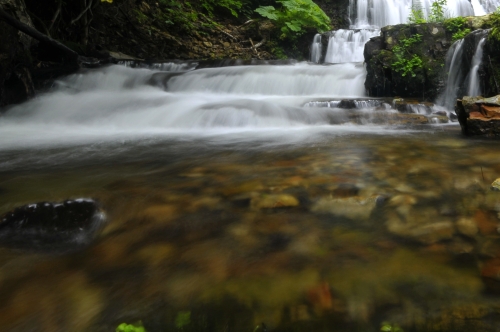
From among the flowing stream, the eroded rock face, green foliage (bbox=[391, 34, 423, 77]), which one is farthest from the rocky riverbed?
green foliage (bbox=[391, 34, 423, 77])

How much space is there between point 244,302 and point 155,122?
578 cm

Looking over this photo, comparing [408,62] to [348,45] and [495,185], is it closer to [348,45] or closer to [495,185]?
[348,45]

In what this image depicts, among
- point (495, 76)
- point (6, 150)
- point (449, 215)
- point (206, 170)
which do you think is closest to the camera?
point (449, 215)

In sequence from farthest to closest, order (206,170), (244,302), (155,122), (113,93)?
1. (113,93)
2. (155,122)
3. (206,170)
4. (244,302)

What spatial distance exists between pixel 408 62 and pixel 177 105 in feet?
16.7

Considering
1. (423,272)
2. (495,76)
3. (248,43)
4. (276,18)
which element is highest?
(276,18)

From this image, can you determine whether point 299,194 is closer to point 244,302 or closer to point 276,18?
point 244,302

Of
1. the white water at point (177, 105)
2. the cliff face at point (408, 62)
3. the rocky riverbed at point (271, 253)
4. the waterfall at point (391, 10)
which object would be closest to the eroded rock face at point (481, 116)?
the rocky riverbed at point (271, 253)

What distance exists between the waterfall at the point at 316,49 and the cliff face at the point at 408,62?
5353 millimetres

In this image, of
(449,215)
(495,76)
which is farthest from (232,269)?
(495,76)

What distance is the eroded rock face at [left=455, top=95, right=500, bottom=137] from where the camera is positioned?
4387 mm

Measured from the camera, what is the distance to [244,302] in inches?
52.1

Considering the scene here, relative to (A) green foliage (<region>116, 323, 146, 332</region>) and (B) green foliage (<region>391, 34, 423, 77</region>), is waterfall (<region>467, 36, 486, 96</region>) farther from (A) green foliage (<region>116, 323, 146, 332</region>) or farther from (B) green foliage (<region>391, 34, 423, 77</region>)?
(A) green foliage (<region>116, 323, 146, 332</region>)

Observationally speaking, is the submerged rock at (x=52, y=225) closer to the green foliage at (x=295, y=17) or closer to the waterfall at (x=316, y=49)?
the waterfall at (x=316, y=49)
